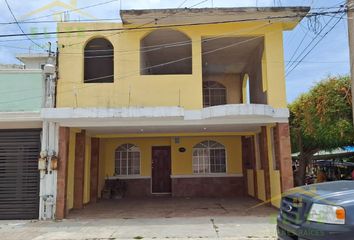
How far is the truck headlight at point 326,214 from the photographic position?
14.5ft

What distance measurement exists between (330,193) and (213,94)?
45.6 feet

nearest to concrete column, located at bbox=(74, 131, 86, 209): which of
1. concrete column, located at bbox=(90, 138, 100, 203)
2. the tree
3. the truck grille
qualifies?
concrete column, located at bbox=(90, 138, 100, 203)

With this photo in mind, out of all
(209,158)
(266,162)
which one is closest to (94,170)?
(209,158)

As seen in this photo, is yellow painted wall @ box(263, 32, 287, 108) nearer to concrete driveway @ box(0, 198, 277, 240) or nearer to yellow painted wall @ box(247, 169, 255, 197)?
concrete driveway @ box(0, 198, 277, 240)

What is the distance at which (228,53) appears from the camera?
15.4 m

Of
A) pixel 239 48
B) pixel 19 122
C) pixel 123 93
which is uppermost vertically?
pixel 239 48

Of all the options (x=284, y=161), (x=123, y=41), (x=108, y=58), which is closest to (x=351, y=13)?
(x=284, y=161)

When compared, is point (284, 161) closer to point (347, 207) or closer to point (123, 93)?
point (123, 93)

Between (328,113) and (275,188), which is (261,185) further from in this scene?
(328,113)

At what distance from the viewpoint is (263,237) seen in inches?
351

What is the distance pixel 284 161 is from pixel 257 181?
3724 mm

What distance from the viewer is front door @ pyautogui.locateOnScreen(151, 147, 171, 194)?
1839cm

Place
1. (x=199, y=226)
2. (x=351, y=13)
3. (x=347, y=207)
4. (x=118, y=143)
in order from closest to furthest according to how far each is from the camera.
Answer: (x=347, y=207), (x=351, y=13), (x=199, y=226), (x=118, y=143)

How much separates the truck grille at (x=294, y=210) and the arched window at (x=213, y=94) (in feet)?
41.9
